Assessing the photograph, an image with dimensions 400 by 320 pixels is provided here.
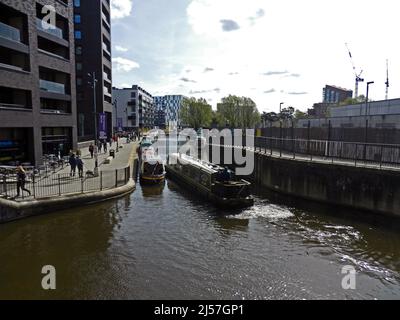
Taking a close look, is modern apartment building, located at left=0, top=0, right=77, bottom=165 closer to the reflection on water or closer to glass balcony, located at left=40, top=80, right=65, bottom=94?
glass balcony, located at left=40, top=80, right=65, bottom=94

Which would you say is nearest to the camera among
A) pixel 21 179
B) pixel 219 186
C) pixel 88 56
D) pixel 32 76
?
pixel 21 179

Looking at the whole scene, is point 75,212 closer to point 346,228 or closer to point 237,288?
point 237,288

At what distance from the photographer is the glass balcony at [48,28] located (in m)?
29.4

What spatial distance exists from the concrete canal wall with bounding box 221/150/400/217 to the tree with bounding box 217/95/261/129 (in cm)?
7461

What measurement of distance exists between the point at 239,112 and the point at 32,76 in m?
80.5

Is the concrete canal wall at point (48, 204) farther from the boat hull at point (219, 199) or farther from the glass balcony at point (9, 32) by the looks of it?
the glass balcony at point (9, 32)

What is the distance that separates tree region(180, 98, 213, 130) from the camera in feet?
390

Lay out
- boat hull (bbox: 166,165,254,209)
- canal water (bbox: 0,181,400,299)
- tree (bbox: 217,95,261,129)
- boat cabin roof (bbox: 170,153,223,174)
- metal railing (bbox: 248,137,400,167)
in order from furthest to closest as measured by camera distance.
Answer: tree (bbox: 217,95,261,129) → boat cabin roof (bbox: 170,153,223,174) → metal railing (bbox: 248,137,400,167) → boat hull (bbox: 166,165,254,209) → canal water (bbox: 0,181,400,299)

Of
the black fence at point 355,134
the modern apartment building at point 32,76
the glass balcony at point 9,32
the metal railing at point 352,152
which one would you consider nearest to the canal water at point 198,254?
the metal railing at point 352,152

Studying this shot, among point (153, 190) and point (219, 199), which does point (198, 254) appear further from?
point (153, 190)

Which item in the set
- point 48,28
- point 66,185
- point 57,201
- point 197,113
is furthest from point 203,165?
point 197,113

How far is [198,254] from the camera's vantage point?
13.1 metres

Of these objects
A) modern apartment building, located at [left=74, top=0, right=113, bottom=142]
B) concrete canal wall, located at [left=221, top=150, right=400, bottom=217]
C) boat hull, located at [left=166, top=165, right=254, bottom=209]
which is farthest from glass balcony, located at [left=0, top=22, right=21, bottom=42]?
modern apartment building, located at [left=74, top=0, right=113, bottom=142]
